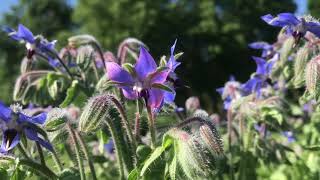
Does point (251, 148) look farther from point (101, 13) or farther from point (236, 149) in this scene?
point (101, 13)

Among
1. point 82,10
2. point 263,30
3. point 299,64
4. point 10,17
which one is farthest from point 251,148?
point 10,17

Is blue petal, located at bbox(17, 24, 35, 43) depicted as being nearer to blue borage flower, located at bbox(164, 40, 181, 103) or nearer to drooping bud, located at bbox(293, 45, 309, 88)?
blue borage flower, located at bbox(164, 40, 181, 103)

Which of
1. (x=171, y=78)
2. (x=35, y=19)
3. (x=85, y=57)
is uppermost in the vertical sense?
(x=35, y=19)

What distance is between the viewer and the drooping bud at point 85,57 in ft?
5.64

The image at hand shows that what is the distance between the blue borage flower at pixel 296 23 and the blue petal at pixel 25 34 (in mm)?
646

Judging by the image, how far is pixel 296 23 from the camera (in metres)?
1.39

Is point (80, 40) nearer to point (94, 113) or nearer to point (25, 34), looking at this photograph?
point (25, 34)

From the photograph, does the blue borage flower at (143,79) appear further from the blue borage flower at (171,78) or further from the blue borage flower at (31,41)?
the blue borage flower at (31,41)

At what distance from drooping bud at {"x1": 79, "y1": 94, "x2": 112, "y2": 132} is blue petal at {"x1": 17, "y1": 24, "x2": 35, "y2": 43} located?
0.59 metres

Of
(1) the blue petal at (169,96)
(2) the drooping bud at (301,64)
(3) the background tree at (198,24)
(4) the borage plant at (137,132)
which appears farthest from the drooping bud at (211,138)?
(3) the background tree at (198,24)

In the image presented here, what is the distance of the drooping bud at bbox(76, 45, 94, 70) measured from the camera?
1720 millimetres

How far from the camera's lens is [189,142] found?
1.06 m

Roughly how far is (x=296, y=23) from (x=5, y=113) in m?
0.66

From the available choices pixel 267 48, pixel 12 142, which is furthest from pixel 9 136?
pixel 267 48
